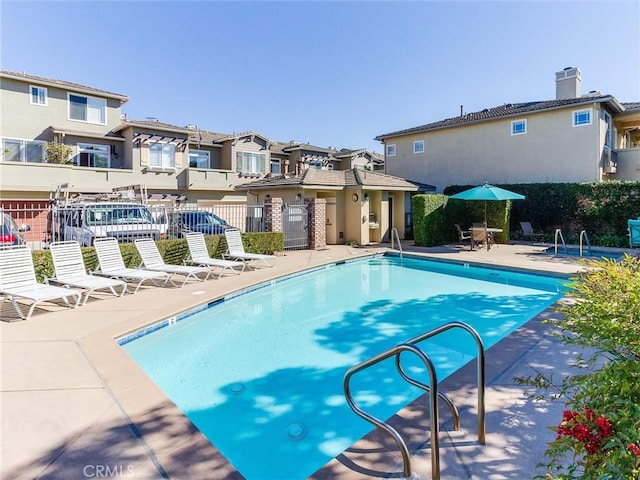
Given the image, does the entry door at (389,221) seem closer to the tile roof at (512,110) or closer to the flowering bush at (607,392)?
the tile roof at (512,110)

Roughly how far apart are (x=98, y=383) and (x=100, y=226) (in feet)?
34.2

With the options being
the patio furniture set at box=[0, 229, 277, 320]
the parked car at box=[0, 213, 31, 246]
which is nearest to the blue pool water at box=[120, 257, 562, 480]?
the patio furniture set at box=[0, 229, 277, 320]

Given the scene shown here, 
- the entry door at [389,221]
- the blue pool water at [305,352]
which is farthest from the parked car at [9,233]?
the entry door at [389,221]

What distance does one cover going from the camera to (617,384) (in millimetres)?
2305

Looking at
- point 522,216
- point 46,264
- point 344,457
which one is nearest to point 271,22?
point 46,264

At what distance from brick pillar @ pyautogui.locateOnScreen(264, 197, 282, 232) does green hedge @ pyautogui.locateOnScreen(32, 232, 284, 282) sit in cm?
42

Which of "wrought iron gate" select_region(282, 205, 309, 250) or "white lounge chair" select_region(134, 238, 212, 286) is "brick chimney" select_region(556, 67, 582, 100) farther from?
"white lounge chair" select_region(134, 238, 212, 286)

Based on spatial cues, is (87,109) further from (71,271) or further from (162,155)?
(71,271)

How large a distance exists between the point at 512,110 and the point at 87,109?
28014mm

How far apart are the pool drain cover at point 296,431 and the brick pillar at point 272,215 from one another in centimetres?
1234

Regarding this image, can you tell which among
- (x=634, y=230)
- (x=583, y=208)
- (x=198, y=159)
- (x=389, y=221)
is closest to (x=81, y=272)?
(x=389, y=221)

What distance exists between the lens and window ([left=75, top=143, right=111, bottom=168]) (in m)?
25.8

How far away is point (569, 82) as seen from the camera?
922 inches

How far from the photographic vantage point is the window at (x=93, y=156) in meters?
25.8
